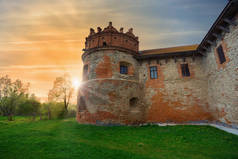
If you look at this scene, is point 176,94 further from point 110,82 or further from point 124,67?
point 110,82

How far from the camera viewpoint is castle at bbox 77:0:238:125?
29.4 ft

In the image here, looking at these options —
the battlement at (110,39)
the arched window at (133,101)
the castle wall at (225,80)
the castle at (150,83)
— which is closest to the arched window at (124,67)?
the castle at (150,83)

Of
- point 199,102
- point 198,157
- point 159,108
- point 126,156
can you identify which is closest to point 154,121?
point 159,108

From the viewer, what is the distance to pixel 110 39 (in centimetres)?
1169

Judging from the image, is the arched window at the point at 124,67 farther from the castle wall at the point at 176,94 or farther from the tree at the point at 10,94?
the tree at the point at 10,94

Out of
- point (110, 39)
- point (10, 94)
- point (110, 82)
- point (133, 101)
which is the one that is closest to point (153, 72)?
point (133, 101)

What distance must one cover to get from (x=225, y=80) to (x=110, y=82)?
9221mm

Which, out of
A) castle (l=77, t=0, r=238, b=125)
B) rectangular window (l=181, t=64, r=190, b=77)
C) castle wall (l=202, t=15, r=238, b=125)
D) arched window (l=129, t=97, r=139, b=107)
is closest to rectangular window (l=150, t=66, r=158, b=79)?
castle (l=77, t=0, r=238, b=125)

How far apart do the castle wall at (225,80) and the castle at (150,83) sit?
0.24 ft

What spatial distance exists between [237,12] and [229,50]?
2.32 m

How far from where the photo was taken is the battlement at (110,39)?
1170 centimetres

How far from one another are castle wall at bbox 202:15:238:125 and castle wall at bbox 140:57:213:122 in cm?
85

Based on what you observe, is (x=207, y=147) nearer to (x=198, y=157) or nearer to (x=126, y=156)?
(x=198, y=157)

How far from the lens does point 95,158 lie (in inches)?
149
